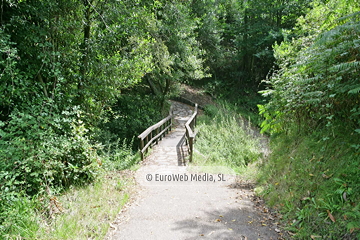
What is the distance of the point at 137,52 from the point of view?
24.8ft

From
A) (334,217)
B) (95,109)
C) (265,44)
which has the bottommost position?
(334,217)

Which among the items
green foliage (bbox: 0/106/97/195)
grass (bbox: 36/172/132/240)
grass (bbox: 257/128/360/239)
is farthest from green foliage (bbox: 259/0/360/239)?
green foliage (bbox: 0/106/97/195)

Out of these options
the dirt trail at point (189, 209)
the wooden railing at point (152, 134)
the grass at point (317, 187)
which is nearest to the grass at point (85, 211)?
the dirt trail at point (189, 209)

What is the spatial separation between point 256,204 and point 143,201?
2.06 m

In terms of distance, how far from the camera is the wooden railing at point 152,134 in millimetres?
7113

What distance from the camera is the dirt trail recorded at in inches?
126

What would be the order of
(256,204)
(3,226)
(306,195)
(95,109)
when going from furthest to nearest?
(95,109) → (256,204) → (306,195) → (3,226)

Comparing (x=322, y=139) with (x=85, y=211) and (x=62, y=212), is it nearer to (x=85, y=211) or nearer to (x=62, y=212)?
(x=85, y=211)

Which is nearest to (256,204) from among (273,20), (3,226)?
(3,226)

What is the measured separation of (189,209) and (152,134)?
6.90 meters

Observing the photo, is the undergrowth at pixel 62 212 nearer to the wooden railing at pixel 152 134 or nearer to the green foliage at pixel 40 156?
the green foliage at pixel 40 156

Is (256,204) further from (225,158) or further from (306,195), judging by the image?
(225,158)

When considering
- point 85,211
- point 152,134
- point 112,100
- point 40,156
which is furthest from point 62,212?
point 152,134

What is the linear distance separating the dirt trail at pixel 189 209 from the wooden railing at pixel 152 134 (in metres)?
0.92
